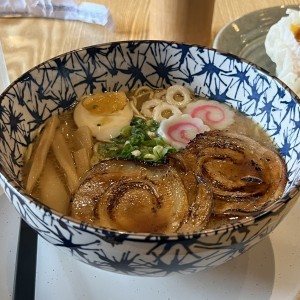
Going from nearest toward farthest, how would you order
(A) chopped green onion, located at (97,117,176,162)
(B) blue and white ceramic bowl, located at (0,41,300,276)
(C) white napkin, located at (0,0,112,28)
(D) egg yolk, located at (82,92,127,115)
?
1. (B) blue and white ceramic bowl, located at (0,41,300,276)
2. (A) chopped green onion, located at (97,117,176,162)
3. (D) egg yolk, located at (82,92,127,115)
4. (C) white napkin, located at (0,0,112,28)

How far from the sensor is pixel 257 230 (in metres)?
0.72

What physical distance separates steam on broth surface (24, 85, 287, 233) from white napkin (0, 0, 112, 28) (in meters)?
0.57

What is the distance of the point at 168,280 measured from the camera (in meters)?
0.83

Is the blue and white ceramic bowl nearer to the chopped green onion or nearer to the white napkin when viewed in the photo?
the chopped green onion

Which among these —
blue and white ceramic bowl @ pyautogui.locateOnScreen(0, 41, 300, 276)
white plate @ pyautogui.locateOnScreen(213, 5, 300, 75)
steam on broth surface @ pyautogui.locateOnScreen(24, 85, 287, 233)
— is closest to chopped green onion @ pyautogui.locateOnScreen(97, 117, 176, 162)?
steam on broth surface @ pyautogui.locateOnScreen(24, 85, 287, 233)

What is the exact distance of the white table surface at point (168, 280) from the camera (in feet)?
2.67

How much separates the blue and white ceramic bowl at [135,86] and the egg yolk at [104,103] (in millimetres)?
22

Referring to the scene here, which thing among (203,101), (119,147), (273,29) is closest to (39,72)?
(119,147)

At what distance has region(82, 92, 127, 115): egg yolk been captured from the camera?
3.55ft

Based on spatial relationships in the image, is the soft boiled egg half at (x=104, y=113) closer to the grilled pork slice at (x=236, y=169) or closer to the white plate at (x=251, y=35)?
the grilled pork slice at (x=236, y=169)

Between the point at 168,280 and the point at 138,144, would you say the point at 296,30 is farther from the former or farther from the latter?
the point at 168,280

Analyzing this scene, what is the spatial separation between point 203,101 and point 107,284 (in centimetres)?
47

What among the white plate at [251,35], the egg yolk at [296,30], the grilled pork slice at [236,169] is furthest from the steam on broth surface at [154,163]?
the egg yolk at [296,30]

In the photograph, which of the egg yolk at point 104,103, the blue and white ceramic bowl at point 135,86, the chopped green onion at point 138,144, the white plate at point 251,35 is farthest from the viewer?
the white plate at point 251,35
